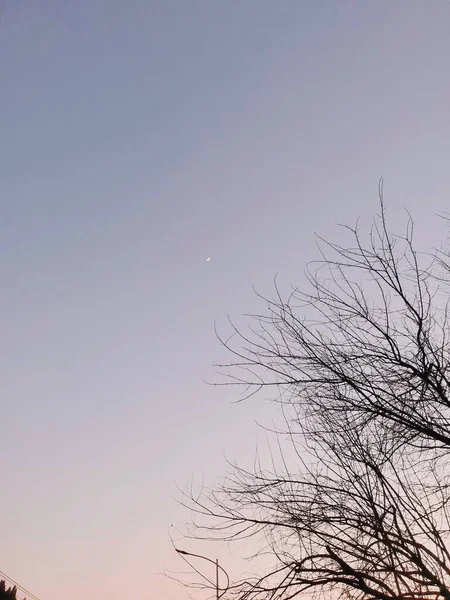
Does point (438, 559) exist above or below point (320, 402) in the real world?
below

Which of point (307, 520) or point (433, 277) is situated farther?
point (433, 277)

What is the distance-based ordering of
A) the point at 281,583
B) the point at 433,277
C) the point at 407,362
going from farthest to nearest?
the point at 433,277, the point at 407,362, the point at 281,583

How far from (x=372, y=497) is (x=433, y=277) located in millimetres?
1906

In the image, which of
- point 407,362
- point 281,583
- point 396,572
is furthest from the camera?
point 407,362

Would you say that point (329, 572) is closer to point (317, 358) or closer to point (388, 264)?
point (317, 358)

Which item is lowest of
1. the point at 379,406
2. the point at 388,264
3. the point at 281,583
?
the point at 281,583

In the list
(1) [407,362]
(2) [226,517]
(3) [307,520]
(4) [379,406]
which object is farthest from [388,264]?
(2) [226,517]

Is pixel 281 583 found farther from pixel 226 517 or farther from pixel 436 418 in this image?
pixel 436 418

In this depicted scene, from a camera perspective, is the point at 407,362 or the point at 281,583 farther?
the point at 407,362

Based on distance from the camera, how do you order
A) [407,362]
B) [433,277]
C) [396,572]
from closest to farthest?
[396,572] < [407,362] < [433,277]

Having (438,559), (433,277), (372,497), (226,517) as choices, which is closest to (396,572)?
(438,559)

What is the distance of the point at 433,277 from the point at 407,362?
0.83 meters

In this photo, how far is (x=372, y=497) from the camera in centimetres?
454

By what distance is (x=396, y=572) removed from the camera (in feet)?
13.1
